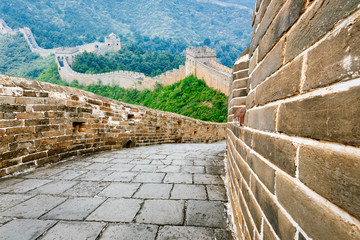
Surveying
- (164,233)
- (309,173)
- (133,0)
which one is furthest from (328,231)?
(133,0)

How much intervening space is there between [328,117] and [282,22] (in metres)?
0.47

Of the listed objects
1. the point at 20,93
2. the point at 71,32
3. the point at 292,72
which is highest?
the point at 71,32

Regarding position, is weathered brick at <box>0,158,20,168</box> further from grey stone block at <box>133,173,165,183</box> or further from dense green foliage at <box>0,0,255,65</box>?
dense green foliage at <box>0,0,255,65</box>

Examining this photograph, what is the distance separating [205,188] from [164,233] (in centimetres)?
99

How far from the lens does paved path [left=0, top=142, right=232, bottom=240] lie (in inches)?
58.5

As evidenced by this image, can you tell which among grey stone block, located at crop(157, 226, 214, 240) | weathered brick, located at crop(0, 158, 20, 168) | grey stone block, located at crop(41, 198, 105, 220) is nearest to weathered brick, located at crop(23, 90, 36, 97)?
weathered brick, located at crop(0, 158, 20, 168)

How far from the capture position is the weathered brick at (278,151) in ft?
2.00

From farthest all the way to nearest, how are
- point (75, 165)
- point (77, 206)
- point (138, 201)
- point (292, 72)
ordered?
point (75, 165) → point (138, 201) → point (77, 206) → point (292, 72)

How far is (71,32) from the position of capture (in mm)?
90562

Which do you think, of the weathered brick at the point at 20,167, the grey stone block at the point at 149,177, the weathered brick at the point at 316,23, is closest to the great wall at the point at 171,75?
the grey stone block at the point at 149,177

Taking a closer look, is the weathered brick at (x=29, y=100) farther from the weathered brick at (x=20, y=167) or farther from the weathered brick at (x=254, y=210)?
the weathered brick at (x=254, y=210)

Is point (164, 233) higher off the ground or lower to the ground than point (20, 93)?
lower

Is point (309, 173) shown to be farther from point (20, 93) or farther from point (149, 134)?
point (149, 134)

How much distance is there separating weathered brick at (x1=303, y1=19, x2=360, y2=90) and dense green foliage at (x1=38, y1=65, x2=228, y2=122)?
2338 centimetres
